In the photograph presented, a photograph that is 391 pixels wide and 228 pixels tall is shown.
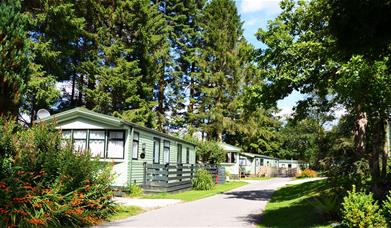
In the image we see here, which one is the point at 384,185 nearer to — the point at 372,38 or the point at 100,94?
the point at 372,38

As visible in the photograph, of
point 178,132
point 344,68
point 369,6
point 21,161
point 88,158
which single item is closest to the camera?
point 369,6

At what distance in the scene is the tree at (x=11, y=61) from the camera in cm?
1028

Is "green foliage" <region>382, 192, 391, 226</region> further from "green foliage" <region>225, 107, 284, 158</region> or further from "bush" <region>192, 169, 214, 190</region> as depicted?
"green foliage" <region>225, 107, 284, 158</region>

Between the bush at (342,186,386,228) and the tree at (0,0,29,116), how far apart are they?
8.23 meters

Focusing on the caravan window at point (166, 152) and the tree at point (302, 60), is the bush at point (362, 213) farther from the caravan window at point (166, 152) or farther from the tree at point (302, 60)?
→ the caravan window at point (166, 152)

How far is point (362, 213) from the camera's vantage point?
26.1 feet

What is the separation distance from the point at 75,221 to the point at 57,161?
1.51 meters

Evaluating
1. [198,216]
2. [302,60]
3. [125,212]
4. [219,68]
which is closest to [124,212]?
[125,212]

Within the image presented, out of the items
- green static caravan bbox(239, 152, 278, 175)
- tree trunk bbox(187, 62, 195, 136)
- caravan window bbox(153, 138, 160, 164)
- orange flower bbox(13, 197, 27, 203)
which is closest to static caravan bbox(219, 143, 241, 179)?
green static caravan bbox(239, 152, 278, 175)

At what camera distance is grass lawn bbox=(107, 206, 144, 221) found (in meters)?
11.4

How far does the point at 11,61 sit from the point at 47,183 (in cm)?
324

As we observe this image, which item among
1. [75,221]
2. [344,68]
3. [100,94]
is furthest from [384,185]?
[100,94]

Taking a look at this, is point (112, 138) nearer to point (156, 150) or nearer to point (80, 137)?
point (80, 137)

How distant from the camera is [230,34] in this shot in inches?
1780
